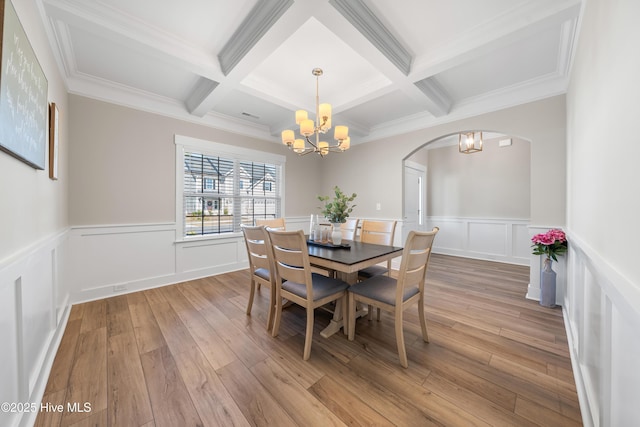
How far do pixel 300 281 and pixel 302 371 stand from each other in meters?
0.60

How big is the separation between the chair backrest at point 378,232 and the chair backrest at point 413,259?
0.94 metres

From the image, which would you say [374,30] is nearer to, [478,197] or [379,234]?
[379,234]

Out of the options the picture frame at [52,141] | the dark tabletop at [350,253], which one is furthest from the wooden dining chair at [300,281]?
the picture frame at [52,141]

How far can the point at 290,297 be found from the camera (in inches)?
75.5

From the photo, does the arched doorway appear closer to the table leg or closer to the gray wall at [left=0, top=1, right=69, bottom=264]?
the table leg

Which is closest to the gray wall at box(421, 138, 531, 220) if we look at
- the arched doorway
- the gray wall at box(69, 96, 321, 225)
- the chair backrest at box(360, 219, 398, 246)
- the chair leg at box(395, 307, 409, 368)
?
the arched doorway

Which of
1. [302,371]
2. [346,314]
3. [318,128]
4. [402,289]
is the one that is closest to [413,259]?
[402,289]

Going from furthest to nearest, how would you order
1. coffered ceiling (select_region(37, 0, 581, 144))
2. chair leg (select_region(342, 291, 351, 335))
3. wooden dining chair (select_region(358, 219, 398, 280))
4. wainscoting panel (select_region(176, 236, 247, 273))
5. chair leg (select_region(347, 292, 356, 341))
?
wainscoting panel (select_region(176, 236, 247, 273))
wooden dining chair (select_region(358, 219, 398, 280))
chair leg (select_region(342, 291, 351, 335))
chair leg (select_region(347, 292, 356, 341))
coffered ceiling (select_region(37, 0, 581, 144))

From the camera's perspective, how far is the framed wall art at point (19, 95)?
3.26 feet

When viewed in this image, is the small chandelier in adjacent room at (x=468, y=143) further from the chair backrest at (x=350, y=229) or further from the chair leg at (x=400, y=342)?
the chair leg at (x=400, y=342)

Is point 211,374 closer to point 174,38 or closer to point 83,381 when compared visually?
point 83,381

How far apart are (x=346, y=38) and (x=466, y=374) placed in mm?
2728

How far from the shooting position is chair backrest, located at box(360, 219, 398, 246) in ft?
9.02

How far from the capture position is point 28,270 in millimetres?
1279
